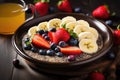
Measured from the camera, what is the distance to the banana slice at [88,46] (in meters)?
1.22

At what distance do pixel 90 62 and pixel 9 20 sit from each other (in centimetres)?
47

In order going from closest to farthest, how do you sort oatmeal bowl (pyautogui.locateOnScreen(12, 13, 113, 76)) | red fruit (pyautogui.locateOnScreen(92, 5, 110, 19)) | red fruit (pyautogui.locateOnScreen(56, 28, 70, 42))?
oatmeal bowl (pyautogui.locateOnScreen(12, 13, 113, 76)) < red fruit (pyautogui.locateOnScreen(56, 28, 70, 42)) < red fruit (pyautogui.locateOnScreen(92, 5, 110, 19))

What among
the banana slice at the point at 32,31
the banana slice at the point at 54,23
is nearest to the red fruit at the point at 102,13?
the banana slice at the point at 54,23

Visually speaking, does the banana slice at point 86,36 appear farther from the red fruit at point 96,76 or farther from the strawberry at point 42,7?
the strawberry at point 42,7

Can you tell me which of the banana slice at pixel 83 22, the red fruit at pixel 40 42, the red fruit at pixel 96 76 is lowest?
the red fruit at pixel 96 76

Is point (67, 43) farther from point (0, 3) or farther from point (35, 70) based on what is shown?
point (0, 3)

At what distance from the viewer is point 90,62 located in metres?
1.14

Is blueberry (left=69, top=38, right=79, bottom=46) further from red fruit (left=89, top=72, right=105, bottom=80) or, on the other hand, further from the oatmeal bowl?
red fruit (left=89, top=72, right=105, bottom=80)

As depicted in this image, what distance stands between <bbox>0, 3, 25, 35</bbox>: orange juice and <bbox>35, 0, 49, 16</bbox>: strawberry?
10 cm

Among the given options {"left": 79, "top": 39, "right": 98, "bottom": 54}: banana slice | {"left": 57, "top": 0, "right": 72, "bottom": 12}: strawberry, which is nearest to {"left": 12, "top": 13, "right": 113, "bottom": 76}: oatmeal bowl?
{"left": 79, "top": 39, "right": 98, "bottom": 54}: banana slice

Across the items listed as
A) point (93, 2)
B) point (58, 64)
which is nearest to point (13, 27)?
point (58, 64)

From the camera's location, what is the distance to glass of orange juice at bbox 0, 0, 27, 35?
1.41 meters

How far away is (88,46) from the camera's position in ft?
4.08

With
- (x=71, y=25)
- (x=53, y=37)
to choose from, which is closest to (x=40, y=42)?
(x=53, y=37)
